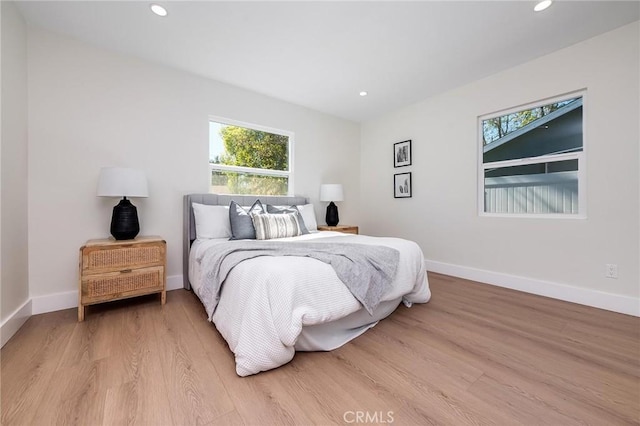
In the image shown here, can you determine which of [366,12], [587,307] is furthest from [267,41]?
[587,307]

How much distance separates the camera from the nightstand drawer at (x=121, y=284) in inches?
84.4

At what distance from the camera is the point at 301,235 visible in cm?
303

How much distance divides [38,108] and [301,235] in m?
2.65

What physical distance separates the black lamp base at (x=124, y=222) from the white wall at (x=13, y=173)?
1.98 feet

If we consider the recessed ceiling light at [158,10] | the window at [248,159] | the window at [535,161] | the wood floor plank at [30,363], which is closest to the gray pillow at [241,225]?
the window at [248,159]

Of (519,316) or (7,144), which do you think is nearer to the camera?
(7,144)

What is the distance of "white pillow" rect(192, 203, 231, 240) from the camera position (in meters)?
2.78

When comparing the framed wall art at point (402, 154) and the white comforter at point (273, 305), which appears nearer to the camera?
the white comforter at point (273, 305)

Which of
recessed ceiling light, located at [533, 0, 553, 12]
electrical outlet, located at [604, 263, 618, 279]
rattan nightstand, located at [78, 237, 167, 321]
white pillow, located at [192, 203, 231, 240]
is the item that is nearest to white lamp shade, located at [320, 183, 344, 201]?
white pillow, located at [192, 203, 231, 240]

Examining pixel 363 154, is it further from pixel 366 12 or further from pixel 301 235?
pixel 366 12

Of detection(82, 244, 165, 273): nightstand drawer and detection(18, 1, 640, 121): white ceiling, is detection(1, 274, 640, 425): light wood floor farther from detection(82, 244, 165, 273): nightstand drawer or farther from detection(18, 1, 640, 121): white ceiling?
detection(18, 1, 640, 121): white ceiling

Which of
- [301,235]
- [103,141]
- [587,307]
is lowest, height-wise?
[587,307]

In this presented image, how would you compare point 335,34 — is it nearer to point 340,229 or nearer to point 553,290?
point 340,229

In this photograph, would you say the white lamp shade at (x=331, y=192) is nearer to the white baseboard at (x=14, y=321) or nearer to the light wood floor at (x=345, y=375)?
the light wood floor at (x=345, y=375)
